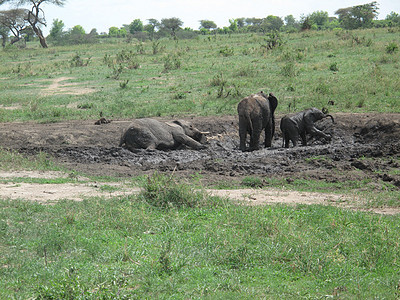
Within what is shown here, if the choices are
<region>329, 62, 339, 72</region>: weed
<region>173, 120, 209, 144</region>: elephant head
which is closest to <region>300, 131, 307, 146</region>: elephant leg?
<region>173, 120, 209, 144</region>: elephant head

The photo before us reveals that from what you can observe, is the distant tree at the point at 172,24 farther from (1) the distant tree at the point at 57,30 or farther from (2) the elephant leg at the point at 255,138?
(2) the elephant leg at the point at 255,138

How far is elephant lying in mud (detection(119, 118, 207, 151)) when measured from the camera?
11633 millimetres

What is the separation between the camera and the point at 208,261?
5082 mm

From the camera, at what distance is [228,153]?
11.9 meters

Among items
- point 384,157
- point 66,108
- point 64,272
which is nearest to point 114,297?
point 64,272

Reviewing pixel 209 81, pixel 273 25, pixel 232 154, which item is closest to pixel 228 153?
pixel 232 154

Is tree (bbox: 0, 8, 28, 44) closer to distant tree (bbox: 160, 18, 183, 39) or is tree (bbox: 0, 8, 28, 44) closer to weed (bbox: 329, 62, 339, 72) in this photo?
distant tree (bbox: 160, 18, 183, 39)

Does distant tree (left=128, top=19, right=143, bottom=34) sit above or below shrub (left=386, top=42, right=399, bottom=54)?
above

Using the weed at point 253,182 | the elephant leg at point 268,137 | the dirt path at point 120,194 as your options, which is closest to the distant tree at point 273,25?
the elephant leg at point 268,137

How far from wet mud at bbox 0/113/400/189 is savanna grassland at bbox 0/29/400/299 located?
0.05 metres

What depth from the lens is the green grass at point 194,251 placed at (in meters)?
4.44

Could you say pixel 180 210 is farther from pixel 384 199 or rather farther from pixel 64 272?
pixel 384 199

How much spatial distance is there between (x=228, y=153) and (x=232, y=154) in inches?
6.7

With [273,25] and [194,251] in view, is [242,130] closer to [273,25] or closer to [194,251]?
[194,251]
